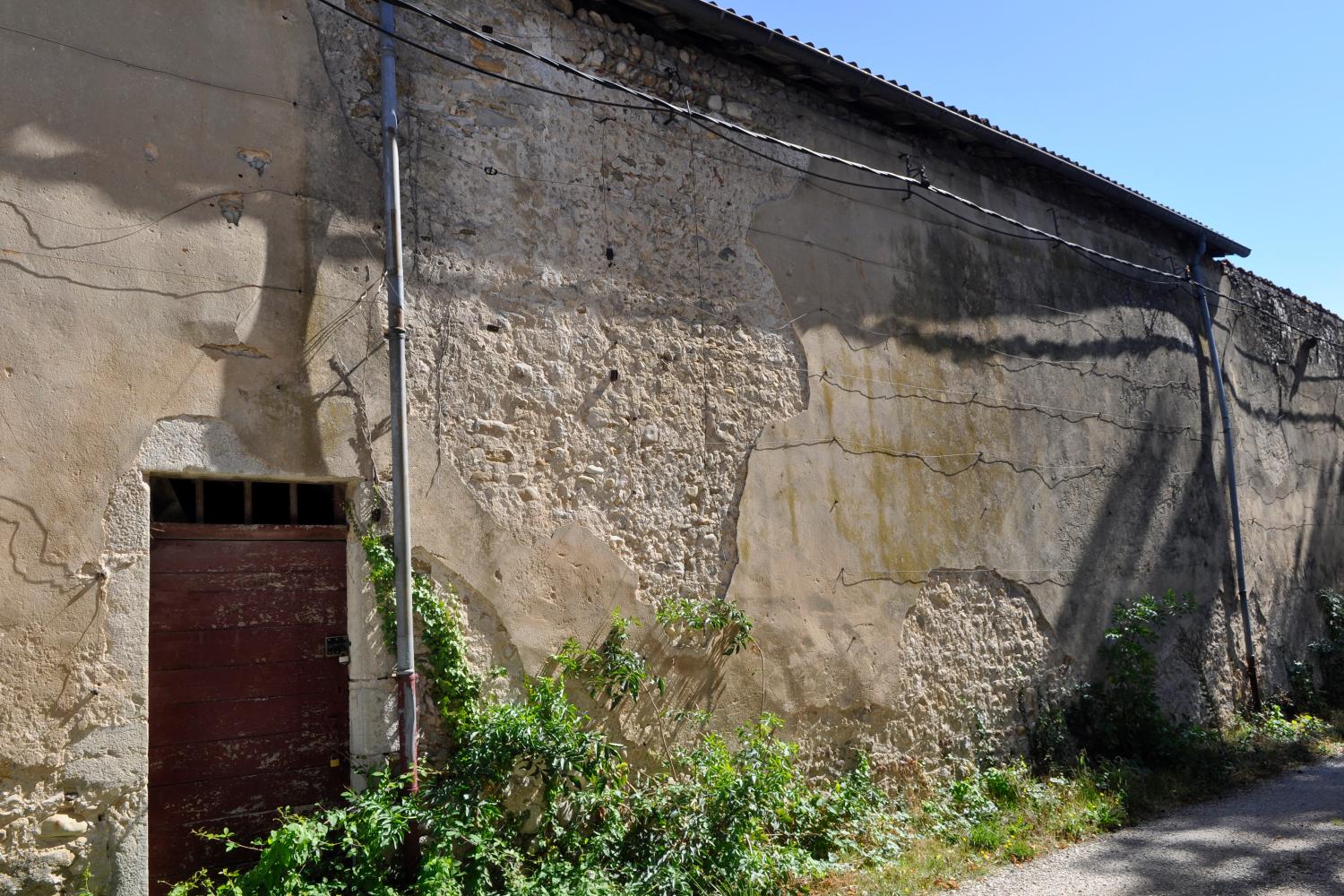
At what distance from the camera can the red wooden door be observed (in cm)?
441

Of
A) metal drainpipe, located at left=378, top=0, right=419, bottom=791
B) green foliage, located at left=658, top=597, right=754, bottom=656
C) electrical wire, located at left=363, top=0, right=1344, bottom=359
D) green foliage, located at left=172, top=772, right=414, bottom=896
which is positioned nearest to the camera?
green foliage, located at left=172, top=772, right=414, bottom=896

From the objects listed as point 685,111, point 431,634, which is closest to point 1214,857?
point 431,634

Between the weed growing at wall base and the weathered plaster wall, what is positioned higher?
the weathered plaster wall

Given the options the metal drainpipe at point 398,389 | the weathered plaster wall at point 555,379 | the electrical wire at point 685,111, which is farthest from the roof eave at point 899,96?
the metal drainpipe at point 398,389

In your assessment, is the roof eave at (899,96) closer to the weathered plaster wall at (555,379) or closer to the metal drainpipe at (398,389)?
the weathered plaster wall at (555,379)

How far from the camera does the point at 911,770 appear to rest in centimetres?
681

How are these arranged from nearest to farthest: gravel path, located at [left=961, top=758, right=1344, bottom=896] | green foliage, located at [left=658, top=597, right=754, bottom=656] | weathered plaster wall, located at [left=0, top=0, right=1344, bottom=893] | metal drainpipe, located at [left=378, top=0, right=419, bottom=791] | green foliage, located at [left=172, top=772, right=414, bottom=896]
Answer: green foliage, located at [left=172, top=772, right=414, bottom=896] → weathered plaster wall, located at [left=0, top=0, right=1344, bottom=893] → metal drainpipe, located at [left=378, top=0, right=419, bottom=791] → gravel path, located at [left=961, top=758, right=1344, bottom=896] → green foliage, located at [left=658, top=597, right=754, bottom=656]

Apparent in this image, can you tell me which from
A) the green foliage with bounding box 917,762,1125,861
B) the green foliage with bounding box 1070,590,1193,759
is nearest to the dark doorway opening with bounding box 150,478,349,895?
the green foliage with bounding box 917,762,1125,861

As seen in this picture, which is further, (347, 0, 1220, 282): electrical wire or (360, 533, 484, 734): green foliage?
(347, 0, 1220, 282): electrical wire

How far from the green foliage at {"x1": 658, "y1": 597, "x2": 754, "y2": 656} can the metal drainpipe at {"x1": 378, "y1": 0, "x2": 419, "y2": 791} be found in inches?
61.2

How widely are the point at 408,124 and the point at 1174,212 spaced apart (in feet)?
26.0

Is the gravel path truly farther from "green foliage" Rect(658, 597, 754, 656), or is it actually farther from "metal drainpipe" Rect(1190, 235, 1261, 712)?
"metal drainpipe" Rect(1190, 235, 1261, 712)

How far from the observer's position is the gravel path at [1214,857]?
17.2 feet

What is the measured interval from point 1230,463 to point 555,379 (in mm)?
7862
